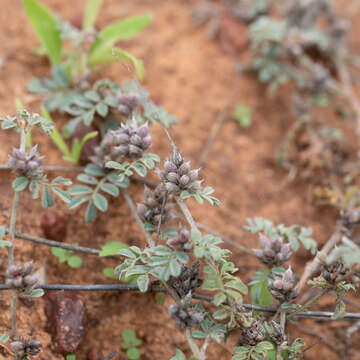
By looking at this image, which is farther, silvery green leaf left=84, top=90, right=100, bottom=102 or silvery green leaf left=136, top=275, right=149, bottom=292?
silvery green leaf left=84, top=90, right=100, bottom=102

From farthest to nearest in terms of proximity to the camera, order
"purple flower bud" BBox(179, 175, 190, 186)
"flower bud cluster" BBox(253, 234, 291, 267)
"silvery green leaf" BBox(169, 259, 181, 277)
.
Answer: "flower bud cluster" BBox(253, 234, 291, 267) → "purple flower bud" BBox(179, 175, 190, 186) → "silvery green leaf" BBox(169, 259, 181, 277)

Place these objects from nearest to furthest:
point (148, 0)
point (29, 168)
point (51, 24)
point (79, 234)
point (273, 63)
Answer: point (29, 168)
point (79, 234)
point (51, 24)
point (273, 63)
point (148, 0)

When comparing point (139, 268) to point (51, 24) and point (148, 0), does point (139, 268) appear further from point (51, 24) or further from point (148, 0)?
point (148, 0)

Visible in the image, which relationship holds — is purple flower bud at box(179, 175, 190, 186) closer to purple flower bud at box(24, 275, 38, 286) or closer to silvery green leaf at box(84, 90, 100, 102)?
purple flower bud at box(24, 275, 38, 286)

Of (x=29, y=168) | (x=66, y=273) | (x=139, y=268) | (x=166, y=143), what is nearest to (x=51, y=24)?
(x=166, y=143)

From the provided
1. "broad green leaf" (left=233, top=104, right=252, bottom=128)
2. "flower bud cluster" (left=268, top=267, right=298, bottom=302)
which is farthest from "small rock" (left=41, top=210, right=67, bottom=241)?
"broad green leaf" (left=233, top=104, right=252, bottom=128)

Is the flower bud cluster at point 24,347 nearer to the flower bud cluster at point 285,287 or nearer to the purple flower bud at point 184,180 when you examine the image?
the purple flower bud at point 184,180

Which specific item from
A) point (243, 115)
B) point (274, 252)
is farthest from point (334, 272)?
point (243, 115)

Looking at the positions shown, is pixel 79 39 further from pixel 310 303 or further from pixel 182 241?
pixel 310 303
